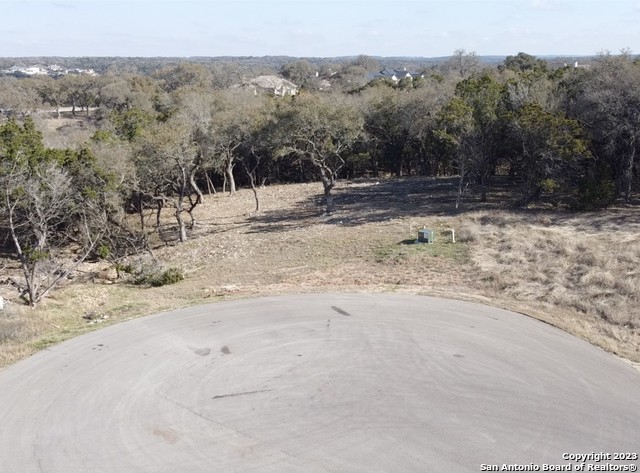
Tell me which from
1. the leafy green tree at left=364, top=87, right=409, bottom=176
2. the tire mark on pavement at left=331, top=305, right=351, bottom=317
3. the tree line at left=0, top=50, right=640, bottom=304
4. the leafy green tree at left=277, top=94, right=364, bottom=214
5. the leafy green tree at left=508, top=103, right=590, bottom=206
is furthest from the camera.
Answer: the leafy green tree at left=364, top=87, right=409, bottom=176

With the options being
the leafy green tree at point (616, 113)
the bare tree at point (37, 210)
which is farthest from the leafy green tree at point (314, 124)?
the leafy green tree at point (616, 113)

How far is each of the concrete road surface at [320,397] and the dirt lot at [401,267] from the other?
70.7 inches

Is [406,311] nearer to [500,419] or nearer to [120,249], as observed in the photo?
[500,419]

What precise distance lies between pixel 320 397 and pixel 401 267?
33.4 feet

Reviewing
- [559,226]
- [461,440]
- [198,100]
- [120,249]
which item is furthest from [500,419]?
[198,100]

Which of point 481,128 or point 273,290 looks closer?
point 273,290

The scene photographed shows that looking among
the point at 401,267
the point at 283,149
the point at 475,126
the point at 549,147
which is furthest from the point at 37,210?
the point at 549,147

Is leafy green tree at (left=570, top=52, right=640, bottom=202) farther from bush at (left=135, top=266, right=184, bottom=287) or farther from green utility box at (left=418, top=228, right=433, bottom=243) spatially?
bush at (left=135, top=266, right=184, bottom=287)

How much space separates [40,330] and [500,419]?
44.2 feet

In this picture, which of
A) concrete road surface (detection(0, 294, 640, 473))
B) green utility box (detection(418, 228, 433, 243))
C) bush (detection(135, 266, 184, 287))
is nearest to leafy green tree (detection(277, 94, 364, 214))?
green utility box (detection(418, 228, 433, 243))

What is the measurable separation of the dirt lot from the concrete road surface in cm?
180

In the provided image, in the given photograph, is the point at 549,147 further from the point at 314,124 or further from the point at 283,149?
the point at 283,149

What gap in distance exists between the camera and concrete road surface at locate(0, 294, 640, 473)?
32.9ft

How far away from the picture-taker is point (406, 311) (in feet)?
55.5
